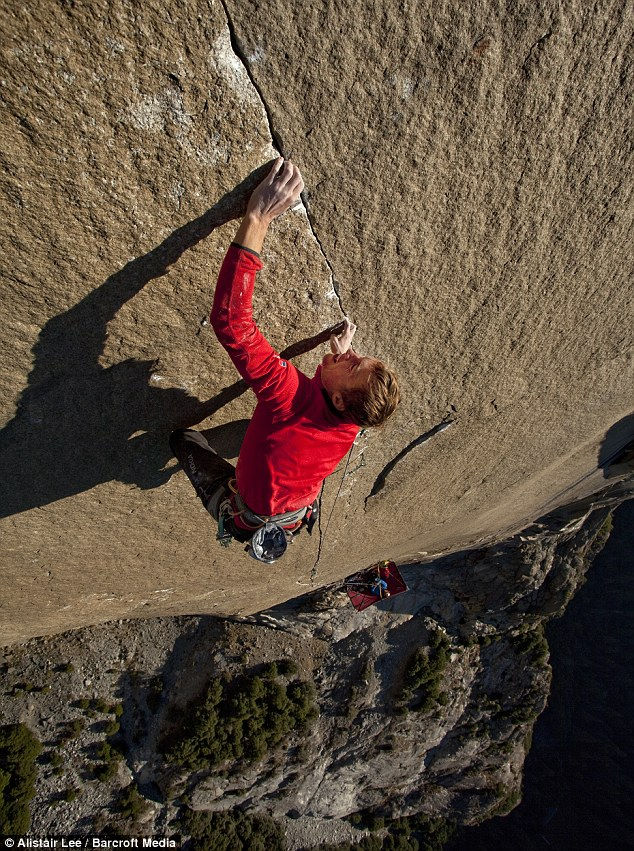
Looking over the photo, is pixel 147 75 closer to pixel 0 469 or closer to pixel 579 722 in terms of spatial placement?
pixel 0 469

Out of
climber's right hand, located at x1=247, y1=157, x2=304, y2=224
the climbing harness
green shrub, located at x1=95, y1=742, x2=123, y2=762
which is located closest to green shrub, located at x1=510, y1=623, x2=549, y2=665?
green shrub, located at x1=95, y1=742, x2=123, y2=762

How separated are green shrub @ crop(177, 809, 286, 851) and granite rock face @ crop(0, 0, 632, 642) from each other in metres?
6.97

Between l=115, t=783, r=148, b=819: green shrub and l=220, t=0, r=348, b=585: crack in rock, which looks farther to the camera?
l=115, t=783, r=148, b=819: green shrub

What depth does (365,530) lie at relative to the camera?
3.93m

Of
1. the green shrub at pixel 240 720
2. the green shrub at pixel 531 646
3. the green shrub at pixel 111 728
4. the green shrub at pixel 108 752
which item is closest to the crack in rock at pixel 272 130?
the green shrub at pixel 240 720

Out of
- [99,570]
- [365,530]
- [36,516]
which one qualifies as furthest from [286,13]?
[365,530]

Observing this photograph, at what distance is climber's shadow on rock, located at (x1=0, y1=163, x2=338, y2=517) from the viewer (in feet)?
5.17

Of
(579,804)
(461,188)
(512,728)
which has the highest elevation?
(461,188)

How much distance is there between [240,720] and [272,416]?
6.88 metres

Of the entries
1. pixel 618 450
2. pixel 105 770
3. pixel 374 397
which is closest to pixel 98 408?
pixel 374 397

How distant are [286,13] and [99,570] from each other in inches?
117

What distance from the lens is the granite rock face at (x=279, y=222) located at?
4.09ft

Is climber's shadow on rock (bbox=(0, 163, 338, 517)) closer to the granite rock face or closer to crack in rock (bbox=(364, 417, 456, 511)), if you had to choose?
the granite rock face

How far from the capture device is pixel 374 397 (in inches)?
56.7
